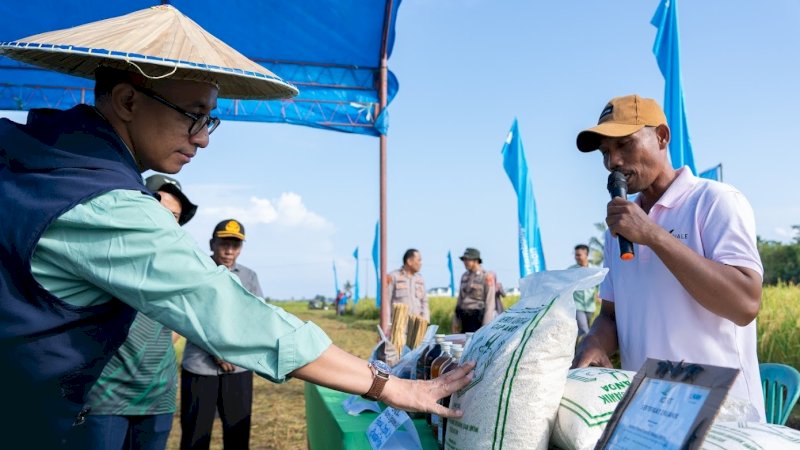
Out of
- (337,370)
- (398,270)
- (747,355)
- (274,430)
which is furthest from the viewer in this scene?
(398,270)

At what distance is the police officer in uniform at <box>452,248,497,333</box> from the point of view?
8.02 meters

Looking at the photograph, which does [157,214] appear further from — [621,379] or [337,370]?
[621,379]

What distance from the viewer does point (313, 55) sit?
7.01 m

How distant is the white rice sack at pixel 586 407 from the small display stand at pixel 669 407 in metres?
0.23

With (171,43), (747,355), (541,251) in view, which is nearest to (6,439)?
(171,43)

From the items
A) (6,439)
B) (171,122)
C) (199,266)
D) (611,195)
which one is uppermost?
(171,122)

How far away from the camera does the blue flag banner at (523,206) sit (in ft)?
25.7

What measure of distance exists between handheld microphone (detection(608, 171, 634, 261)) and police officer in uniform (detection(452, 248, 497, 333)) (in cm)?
623

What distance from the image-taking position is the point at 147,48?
1.24 metres

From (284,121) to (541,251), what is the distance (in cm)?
363

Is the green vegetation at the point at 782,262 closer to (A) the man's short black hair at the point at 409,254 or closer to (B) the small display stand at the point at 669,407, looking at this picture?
(A) the man's short black hair at the point at 409,254

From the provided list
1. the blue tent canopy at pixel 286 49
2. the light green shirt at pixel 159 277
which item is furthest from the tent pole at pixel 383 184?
the light green shirt at pixel 159 277

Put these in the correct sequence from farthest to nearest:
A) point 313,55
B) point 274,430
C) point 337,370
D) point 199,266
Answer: point 313,55, point 274,430, point 337,370, point 199,266

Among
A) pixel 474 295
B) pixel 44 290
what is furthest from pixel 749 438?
pixel 474 295
